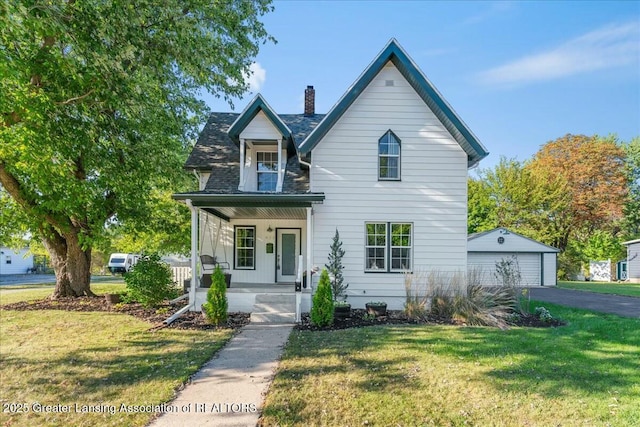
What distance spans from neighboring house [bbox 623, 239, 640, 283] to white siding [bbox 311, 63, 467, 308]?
2705 centimetres

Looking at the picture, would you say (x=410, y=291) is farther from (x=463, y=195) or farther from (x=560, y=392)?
(x=560, y=392)

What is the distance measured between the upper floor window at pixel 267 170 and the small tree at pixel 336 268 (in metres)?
3.06

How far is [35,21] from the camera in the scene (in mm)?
6336

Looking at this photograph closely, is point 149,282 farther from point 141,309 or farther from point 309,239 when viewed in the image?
point 309,239

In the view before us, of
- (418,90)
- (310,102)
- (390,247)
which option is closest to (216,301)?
(390,247)

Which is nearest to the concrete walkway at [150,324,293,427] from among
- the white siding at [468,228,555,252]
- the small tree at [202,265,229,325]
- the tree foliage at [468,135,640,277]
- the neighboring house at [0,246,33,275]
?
the small tree at [202,265,229,325]

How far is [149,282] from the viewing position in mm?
11070

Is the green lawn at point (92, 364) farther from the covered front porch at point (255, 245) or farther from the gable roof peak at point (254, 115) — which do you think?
the gable roof peak at point (254, 115)

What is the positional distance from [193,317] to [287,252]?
460cm

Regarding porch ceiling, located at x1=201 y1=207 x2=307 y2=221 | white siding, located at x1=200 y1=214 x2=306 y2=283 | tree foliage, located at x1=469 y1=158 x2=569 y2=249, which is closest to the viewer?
porch ceiling, located at x1=201 y1=207 x2=307 y2=221

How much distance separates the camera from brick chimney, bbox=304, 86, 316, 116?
51.1 ft

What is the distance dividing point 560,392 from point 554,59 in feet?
51.8

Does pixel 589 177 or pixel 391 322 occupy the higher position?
pixel 589 177

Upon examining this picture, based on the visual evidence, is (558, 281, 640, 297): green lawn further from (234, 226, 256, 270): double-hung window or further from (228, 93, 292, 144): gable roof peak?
(228, 93, 292, 144): gable roof peak
